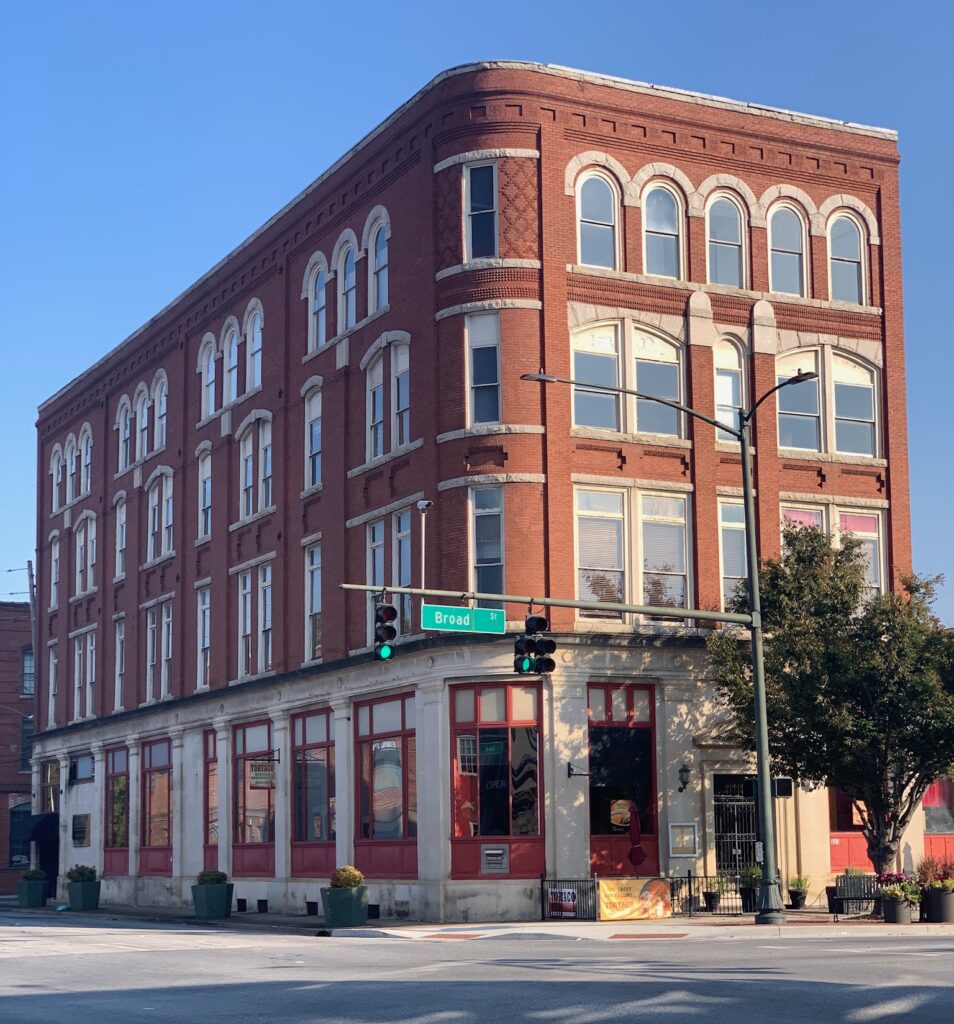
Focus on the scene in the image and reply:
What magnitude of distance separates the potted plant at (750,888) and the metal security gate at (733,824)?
7.95 feet

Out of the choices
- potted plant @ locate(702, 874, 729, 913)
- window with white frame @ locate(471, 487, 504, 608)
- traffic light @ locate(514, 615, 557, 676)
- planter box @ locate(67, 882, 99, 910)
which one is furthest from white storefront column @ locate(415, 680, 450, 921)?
planter box @ locate(67, 882, 99, 910)

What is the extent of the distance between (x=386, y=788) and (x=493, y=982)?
20.4 meters

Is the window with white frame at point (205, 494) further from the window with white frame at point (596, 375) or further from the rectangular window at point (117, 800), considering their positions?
the window with white frame at point (596, 375)

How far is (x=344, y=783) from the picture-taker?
42.0 metres

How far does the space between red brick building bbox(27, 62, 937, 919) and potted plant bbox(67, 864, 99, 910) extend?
18.8 ft

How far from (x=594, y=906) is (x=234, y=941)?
25.4 feet

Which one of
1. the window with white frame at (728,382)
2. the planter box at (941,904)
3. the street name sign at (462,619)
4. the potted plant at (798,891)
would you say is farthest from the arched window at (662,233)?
the planter box at (941,904)

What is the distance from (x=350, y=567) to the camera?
141 ft

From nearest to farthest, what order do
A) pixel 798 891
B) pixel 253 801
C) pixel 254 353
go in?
pixel 798 891
pixel 253 801
pixel 254 353

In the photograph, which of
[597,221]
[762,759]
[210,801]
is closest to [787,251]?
[597,221]

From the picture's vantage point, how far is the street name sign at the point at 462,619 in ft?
101

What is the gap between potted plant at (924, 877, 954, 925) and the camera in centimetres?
3180

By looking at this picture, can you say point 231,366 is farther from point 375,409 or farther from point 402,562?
point 402,562

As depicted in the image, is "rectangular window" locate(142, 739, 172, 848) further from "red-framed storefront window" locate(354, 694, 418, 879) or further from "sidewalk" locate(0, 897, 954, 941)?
"red-framed storefront window" locate(354, 694, 418, 879)
